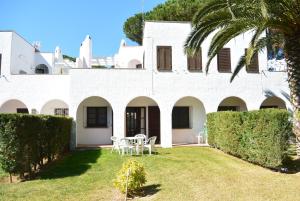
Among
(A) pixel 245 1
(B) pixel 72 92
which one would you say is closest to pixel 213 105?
(B) pixel 72 92

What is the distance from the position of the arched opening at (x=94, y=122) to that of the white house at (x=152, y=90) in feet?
0.09

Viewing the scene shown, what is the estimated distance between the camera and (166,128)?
876 inches

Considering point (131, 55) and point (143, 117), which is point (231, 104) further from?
point (131, 55)

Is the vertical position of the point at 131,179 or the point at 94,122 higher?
the point at 94,122

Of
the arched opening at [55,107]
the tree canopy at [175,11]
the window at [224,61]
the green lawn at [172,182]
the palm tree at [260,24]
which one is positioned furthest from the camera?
the tree canopy at [175,11]

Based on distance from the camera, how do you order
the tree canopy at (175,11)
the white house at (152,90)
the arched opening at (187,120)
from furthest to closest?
the tree canopy at (175,11)
the arched opening at (187,120)
the white house at (152,90)

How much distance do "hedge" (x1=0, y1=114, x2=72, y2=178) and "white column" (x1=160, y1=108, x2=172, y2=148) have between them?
8.24 meters

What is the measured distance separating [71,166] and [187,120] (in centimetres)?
1105

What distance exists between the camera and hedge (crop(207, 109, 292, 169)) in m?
12.6

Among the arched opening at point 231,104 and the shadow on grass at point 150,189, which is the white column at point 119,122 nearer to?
the arched opening at point 231,104

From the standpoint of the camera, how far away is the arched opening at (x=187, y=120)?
24156mm

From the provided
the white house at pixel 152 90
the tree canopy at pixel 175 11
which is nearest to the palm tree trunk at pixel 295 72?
the white house at pixel 152 90

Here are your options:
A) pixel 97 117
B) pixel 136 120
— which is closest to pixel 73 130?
pixel 97 117

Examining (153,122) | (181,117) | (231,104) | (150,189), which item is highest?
(231,104)
